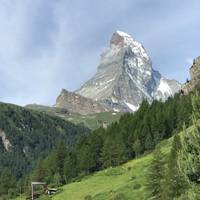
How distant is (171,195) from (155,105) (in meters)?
123

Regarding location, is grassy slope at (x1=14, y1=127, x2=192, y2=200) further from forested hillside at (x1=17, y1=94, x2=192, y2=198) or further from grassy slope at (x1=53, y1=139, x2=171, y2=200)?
forested hillside at (x1=17, y1=94, x2=192, y2=198)

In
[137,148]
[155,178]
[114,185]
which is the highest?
[137,148]

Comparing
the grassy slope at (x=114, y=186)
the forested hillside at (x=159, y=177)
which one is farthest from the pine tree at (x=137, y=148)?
the grassy slope at (x=114, y=186)

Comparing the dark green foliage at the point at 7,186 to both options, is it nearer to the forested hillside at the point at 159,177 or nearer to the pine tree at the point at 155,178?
the forested hillside at the point at 159,177

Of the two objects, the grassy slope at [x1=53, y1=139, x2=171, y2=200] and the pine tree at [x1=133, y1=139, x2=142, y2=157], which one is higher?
the pine tree at [x1=133, y1=139, x2=142, y2=157]

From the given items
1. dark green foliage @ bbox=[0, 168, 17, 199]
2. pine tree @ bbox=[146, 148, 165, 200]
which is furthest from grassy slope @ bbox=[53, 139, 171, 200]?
dark green foliage @ bbox=[0, 168, 17, 199]

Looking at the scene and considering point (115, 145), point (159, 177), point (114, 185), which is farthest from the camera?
point (115, 145)

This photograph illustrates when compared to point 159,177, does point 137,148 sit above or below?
above

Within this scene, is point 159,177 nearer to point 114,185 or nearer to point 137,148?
point 114,185

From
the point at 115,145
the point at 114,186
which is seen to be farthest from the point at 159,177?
the point at 115,145

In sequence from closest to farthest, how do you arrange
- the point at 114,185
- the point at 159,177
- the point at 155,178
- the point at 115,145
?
the point at 159,177 → the point at 155,178 → the point at 114,185 → the point at 115,145

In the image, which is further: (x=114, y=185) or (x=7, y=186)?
(x=7, y=186)

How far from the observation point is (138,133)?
497ft

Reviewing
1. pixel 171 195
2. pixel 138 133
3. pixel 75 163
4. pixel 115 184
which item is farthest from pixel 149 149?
pixel 171 195
